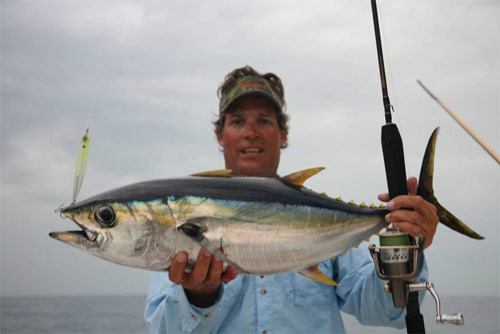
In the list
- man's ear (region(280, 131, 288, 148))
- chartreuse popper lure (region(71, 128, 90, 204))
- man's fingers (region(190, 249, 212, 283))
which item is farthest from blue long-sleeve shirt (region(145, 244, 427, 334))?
man's ear (region(280, 131, 288, 148))

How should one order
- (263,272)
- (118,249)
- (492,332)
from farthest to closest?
1. (492,332)
2. (263,272)
3. (118,249)

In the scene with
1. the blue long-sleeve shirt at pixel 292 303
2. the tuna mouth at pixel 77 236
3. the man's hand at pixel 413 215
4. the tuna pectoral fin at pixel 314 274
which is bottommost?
the blue long-sleeve shirt at pixel 292 303

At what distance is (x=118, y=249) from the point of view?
79.0 inches

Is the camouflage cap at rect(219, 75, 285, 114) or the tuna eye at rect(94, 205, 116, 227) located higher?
the camouflage cap at rect(219, 75, 285, 114)

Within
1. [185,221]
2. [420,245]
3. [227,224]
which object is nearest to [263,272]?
[227,224]

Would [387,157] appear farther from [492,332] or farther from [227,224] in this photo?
[492,332]

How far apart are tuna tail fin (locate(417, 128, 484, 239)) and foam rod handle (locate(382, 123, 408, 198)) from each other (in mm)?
183

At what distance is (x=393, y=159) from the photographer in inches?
100

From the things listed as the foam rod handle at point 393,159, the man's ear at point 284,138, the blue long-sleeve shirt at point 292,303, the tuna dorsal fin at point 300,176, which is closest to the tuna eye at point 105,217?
the tuna dorsal fin at point 300,176

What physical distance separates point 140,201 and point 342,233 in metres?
1.06

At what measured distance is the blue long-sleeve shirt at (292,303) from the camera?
3.15 meters

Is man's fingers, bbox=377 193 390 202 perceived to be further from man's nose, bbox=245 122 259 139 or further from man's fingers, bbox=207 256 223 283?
man's nose, bbox=245 122 259 139

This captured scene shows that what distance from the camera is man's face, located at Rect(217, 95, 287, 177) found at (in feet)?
12.0

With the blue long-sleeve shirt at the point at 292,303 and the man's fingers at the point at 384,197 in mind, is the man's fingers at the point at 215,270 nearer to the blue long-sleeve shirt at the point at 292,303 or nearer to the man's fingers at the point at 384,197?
the blue long-sleeve shirt at the point at 292,303
